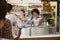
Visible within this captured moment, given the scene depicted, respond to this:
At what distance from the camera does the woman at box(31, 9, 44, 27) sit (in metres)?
1.44

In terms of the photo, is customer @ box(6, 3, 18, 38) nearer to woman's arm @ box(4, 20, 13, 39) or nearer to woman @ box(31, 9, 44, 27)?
woman's arm @ box(4, 20, 13, 39)

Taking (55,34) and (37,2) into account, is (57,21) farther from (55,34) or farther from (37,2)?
(37,2)

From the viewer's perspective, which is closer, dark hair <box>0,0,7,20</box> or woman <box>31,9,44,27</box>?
dark hair <box>0,0,7,20</box>

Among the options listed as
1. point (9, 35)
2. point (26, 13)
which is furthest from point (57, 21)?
point (9, 35)

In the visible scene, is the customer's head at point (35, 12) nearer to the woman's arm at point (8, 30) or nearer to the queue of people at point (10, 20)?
the queue of people at point (10, 20)

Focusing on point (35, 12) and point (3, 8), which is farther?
point (35, 12)

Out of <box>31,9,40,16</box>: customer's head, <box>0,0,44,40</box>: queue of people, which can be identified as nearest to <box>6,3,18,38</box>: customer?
<box>0,0,44,40</box>: queue of people

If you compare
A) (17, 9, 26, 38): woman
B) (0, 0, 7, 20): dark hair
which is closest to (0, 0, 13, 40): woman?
(0, 0, 7, 20): dark hair

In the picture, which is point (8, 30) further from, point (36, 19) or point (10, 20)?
point (36, 19)

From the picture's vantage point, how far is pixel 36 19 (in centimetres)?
145

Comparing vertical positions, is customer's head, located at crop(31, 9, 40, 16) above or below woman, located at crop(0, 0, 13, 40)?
above

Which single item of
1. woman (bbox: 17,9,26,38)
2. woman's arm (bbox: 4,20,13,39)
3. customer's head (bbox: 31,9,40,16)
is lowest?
woman's arm (bbox: 4,20,13,39)

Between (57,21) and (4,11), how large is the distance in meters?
0.47

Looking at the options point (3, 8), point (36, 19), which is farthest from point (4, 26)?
point (36, 19)
